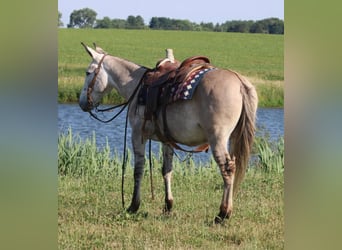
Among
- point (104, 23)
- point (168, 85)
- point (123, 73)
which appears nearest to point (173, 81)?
point (168, 85)

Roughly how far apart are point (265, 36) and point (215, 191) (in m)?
1.84

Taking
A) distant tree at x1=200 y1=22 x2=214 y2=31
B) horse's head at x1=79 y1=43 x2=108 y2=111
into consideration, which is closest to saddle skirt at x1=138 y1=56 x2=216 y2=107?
distant tree at x1=200 y1=22 x2=214 y2=31

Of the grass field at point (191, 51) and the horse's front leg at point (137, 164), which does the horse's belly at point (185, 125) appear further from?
the grass field at point (191, 51)

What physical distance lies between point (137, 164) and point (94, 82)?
1.05m

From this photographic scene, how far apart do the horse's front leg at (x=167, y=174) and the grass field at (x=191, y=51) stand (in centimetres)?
126

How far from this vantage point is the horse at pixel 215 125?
5.46 meters

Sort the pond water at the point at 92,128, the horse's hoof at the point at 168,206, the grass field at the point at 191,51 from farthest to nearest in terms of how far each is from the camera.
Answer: the pond water at the point at 92,128, the grass field at the point at 191,51, the horse's hoof at the point at 168,206

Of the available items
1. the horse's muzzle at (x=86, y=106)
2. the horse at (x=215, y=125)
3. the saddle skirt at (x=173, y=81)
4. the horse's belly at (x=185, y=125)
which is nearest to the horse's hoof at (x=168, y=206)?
the horse at (x=215, y=125)

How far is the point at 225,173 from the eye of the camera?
218 inches

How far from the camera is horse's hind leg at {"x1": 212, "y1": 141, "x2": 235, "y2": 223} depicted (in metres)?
5.49

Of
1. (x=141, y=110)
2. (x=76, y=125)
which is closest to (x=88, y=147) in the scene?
(x=76, y=125)
